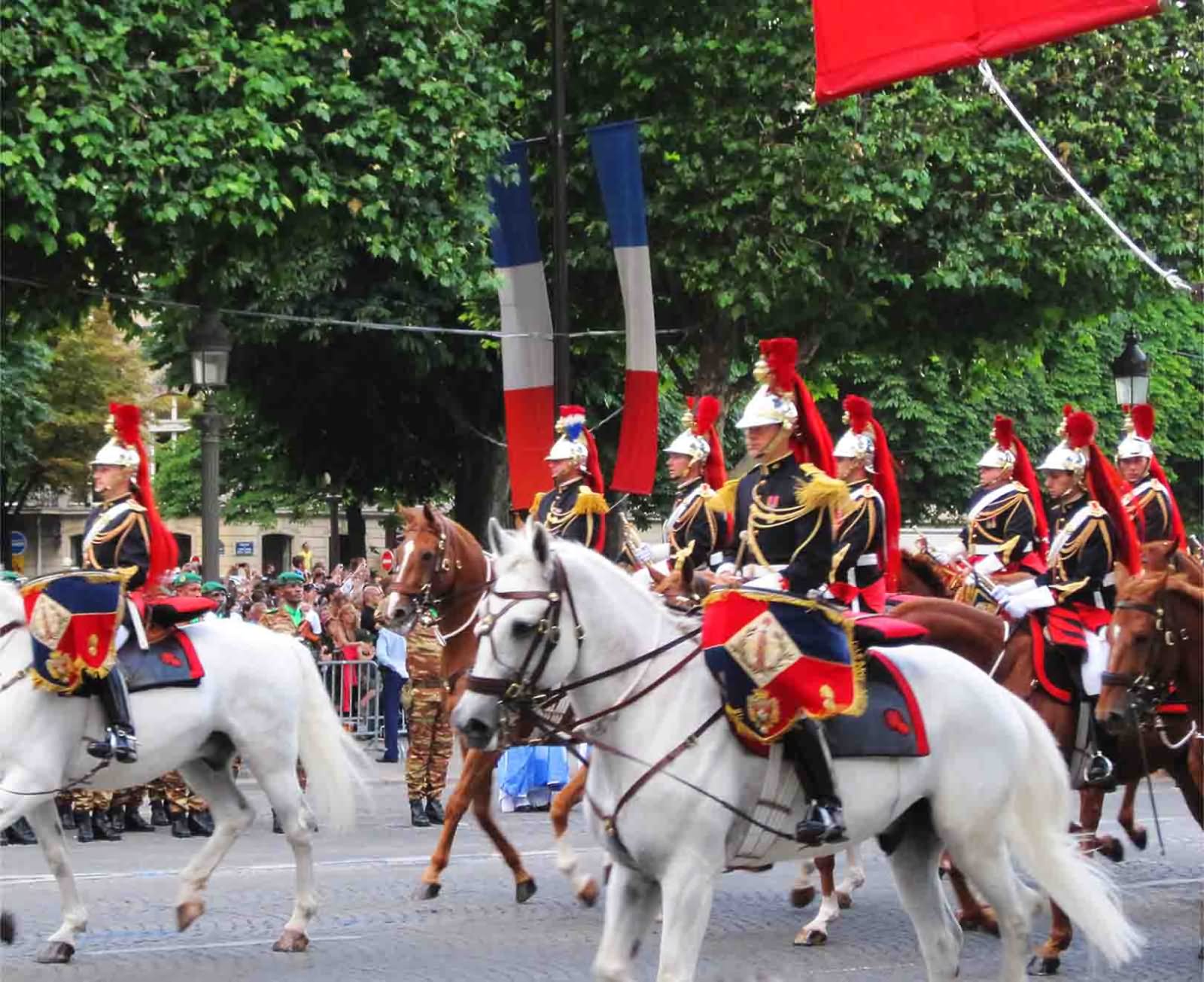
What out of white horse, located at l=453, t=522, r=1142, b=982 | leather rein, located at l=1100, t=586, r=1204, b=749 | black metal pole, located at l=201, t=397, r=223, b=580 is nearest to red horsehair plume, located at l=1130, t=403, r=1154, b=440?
leather rein, located at l=1100, t=586, r=1204, b=749

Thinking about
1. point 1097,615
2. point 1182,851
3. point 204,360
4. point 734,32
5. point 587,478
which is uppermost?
point 734,32

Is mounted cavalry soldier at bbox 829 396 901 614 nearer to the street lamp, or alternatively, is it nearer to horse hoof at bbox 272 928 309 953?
horse hoof at bbox 272 928 309 953

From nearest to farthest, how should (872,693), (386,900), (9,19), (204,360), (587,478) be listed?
(872,693)
(386,900)
(587,478)
(9,19)
(204,360)

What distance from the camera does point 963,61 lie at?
1223 centimetres

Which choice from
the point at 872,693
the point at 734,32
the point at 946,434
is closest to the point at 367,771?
the point at 872,693

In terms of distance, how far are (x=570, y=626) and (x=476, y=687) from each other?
48 centimetres

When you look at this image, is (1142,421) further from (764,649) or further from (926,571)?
(764,649)

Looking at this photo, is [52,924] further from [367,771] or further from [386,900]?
[367,771]

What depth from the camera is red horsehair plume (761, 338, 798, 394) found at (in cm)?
886

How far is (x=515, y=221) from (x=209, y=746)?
40.7ft

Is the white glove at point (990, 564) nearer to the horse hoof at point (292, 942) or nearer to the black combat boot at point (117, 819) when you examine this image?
the horse hoof at point (292, 942)

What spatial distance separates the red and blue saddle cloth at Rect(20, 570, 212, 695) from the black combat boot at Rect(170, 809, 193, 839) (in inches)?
208

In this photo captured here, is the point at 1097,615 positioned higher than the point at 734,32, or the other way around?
the point at 734,32

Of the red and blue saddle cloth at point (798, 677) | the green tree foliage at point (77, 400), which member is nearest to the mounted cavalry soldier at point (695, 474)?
the red and blue saddle cloth at point (798, 677)
